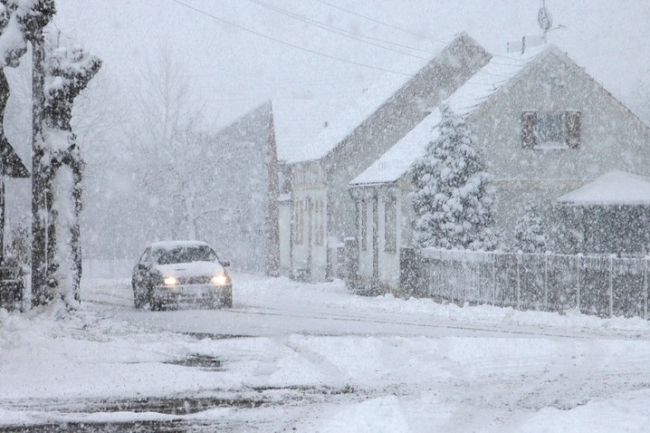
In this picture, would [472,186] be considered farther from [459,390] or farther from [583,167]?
[459,390]

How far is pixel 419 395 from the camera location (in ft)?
33.5

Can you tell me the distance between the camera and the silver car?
21.8m

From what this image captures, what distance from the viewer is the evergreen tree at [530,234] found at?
28330mm

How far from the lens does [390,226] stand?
31.3 meters

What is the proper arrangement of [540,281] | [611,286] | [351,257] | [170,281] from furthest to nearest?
1. [351,257]
2. [170,281]
3. [540,281]
4. [611,286]

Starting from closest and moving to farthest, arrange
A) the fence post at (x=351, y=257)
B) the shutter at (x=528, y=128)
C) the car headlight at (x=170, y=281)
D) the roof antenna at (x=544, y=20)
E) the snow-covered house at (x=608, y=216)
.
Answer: the car headlight at (x=170, y=281) → the snow-covered house at (x=608, y=216) → the shutter at (x=528, y=128) → the fence post at (x=351, y=257) → the roof antenna at (x=544, y=20)

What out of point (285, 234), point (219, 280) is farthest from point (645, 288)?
point (285, 234)

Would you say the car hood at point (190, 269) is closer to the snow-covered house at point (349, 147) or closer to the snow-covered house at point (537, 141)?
the snow-covered house at point (537, 141)

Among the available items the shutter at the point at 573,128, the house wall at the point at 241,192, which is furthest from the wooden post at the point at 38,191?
the house wall at the point at 241,192

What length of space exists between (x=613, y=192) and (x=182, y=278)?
47.9 ft

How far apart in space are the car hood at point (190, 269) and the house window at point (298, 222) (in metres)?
17.9

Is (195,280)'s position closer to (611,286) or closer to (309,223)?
(611,286)

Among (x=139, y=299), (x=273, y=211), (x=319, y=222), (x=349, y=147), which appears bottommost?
(x=139, y=299)

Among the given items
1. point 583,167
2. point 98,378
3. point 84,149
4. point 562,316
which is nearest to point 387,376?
point 98,378
